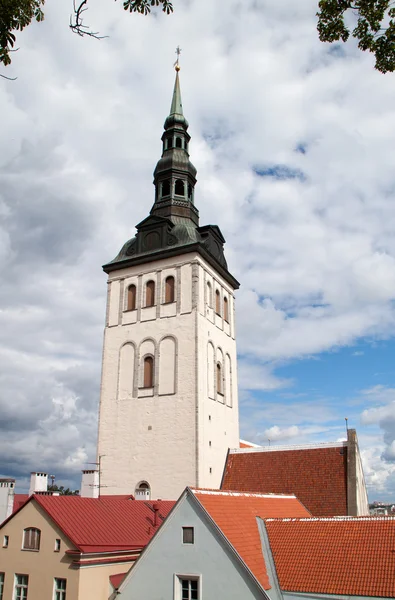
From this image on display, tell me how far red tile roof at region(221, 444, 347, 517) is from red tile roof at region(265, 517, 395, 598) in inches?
321

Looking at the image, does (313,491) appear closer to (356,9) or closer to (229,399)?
(229,399)

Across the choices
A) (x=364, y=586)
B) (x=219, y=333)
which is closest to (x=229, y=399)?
(x=219, y=333)

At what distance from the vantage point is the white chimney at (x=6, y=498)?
21.8 m

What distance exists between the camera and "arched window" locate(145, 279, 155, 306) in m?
30.8

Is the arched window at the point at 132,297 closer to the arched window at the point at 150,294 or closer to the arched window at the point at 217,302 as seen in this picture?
the arched window at the point at 150,294

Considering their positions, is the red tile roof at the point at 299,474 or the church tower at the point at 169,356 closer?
the red tile roof at the point at 299,474

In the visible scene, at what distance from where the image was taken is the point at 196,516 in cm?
1563

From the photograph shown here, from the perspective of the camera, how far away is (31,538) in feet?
58.9

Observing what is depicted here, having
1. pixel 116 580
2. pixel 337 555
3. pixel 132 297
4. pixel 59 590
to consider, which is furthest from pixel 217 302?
pixel 59 590

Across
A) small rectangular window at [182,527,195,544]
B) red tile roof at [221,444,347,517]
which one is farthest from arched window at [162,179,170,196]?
small rectangular window at [182,527,195,544]

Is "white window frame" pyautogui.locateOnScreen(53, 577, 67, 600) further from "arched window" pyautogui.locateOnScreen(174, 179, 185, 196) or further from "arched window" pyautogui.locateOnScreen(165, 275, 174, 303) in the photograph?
"arched window" pyautogui.locateOnScreen(174, 179, 185, 196)

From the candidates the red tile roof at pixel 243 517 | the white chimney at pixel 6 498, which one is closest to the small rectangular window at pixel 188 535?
the red tile roof at pixel 243 517

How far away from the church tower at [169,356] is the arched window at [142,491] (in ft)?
0.21

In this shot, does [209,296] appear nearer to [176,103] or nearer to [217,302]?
[217,302]
